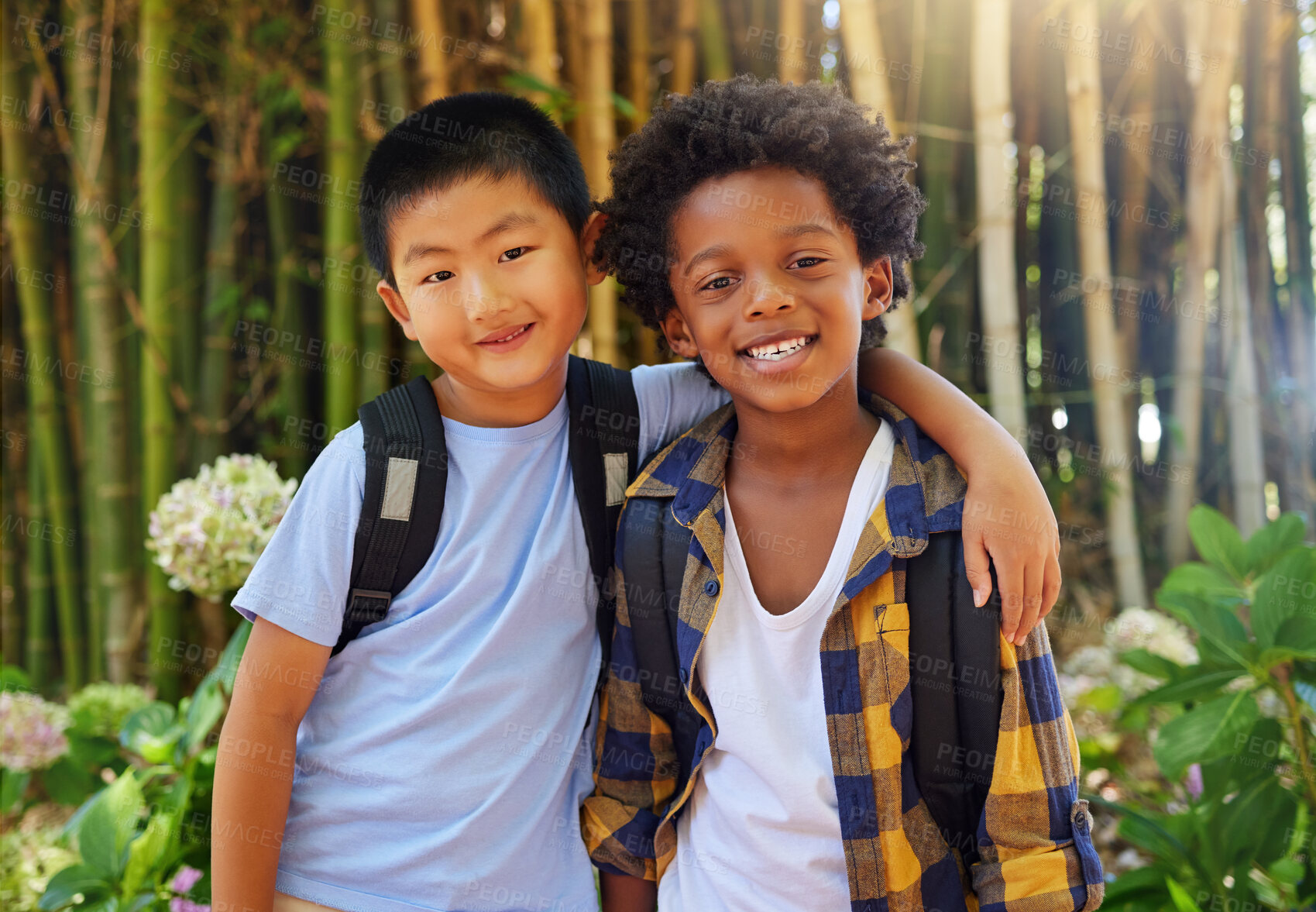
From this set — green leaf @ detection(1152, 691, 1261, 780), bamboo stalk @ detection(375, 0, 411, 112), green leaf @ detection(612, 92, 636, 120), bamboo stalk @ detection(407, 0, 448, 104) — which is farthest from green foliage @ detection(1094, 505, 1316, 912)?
bamboo stalk @ detection(375, 0, 411, 112)

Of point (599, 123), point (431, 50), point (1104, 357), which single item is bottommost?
point (1104, 357)

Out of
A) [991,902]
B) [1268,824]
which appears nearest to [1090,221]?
[1268,824]

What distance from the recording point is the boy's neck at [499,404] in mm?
1227

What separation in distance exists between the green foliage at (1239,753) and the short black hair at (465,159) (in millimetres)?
1266

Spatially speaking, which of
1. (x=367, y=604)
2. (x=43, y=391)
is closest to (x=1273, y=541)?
(x=367, y=604)

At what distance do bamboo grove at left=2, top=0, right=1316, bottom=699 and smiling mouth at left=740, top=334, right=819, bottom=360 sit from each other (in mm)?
968

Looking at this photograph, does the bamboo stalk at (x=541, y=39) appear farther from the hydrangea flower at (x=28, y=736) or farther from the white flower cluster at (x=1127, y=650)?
the white flower cluster at (x=1127, y=650)

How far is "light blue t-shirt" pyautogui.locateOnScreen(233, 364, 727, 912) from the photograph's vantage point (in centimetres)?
108

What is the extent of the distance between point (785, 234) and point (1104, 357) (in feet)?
5.40

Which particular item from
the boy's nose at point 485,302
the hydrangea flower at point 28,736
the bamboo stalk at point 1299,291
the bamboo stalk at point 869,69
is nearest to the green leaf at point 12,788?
the hydrangea flower at point 28,736

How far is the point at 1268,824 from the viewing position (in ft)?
4.57

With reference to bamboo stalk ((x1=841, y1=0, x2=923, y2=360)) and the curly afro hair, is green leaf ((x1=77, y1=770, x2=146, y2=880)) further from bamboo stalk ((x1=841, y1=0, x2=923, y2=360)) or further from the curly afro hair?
bamboo stalk ((x1=841, y1=0, x2=923, y2=360))

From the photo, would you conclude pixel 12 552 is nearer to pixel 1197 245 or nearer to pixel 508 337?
pixel 508 337

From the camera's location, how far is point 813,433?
1166 mm
